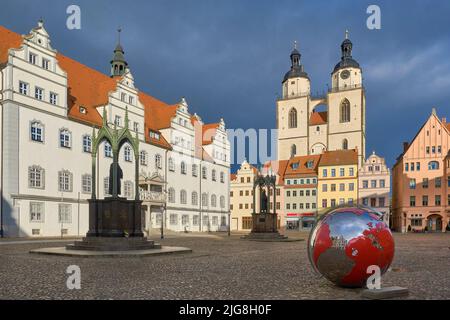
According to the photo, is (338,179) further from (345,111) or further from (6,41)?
(6,41)

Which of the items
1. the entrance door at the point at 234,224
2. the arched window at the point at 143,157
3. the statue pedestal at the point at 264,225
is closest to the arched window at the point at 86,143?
the arched window at the point at 143,157

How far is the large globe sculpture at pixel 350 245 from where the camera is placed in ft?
25.2

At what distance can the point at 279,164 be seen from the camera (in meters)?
82.5

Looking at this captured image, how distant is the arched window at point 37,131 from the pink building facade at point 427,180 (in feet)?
164

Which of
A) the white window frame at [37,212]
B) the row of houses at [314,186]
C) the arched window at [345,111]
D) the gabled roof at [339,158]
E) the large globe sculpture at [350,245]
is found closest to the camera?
the large globe sculpture at [350,245]

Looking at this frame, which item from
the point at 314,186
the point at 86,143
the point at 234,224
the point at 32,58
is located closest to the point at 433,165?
the point at 314,186

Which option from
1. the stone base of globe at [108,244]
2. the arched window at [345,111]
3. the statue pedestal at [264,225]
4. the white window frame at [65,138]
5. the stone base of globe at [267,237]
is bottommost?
the stone base of globe at [267,237]

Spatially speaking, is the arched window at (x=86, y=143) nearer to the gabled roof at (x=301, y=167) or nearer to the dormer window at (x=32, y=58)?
the dormer window at (x=32, y=58)

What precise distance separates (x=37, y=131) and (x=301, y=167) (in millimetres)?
50863

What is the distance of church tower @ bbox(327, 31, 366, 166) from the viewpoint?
8588 centimetres

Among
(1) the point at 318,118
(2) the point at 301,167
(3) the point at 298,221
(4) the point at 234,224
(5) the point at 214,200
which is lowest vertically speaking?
(4) the point at 234,224

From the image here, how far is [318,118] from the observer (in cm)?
9269

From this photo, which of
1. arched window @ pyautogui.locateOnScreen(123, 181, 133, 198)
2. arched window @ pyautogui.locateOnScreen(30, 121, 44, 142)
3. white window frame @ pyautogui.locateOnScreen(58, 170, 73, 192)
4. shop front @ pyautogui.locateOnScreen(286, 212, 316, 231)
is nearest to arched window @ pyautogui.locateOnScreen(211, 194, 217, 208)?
arched window @ pyautogui.locateOnScreen(123, 181, 133, 198)
